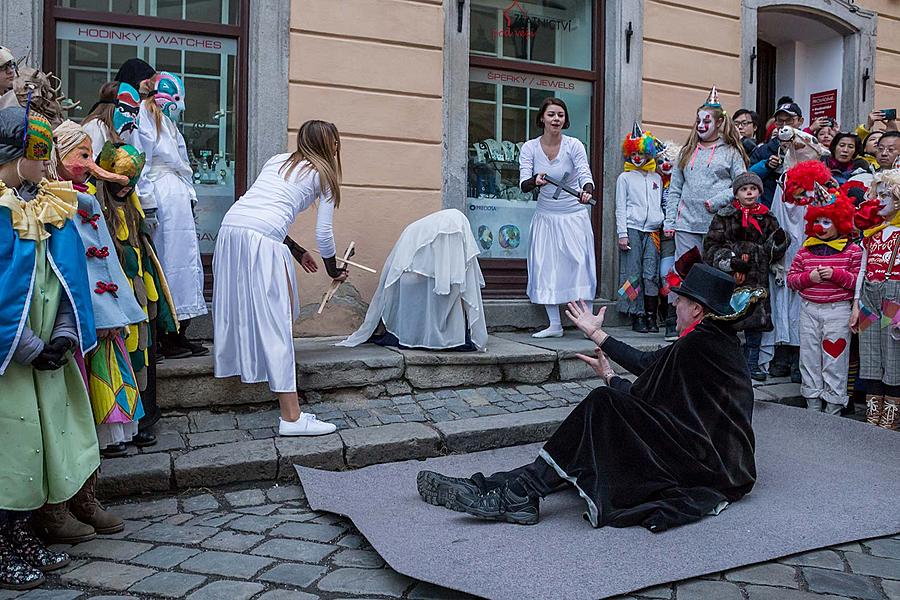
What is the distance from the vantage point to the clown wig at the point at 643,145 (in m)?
7.84

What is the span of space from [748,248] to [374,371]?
3.07 meters

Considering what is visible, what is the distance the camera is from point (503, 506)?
3.81m

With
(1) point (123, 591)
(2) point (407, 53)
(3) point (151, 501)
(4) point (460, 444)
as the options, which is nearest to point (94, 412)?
(3) point (151, 501)

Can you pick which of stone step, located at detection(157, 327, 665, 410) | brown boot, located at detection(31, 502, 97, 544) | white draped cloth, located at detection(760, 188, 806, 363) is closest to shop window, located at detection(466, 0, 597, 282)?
stone step, located at detection(157, 327, 665, 410)

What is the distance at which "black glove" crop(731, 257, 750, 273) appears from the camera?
21.0 feet

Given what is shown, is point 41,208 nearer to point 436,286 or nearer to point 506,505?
point 506,505

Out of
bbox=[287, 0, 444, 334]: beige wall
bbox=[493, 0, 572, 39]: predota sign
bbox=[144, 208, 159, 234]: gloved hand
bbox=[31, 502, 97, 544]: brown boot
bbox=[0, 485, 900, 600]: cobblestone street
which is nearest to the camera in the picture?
bbox=[0, 485, 900, 600]: cobblestone street

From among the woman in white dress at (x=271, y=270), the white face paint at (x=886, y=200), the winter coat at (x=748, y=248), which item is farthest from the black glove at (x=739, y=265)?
the woman in white dress at (x=271, y=270)

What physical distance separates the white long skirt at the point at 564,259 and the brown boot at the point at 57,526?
4.59m

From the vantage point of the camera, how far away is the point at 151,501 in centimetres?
421

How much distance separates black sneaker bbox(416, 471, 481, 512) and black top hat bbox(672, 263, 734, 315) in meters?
1.39

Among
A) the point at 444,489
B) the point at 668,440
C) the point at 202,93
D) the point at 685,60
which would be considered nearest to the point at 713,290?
the point at 668,440

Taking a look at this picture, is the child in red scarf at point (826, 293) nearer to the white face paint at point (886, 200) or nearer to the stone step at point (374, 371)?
the white face paint at point (886, 200)

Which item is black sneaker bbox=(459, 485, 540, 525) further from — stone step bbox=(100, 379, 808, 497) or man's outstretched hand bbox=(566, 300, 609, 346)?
stone step bbox=(100, 379, 808, 497)
